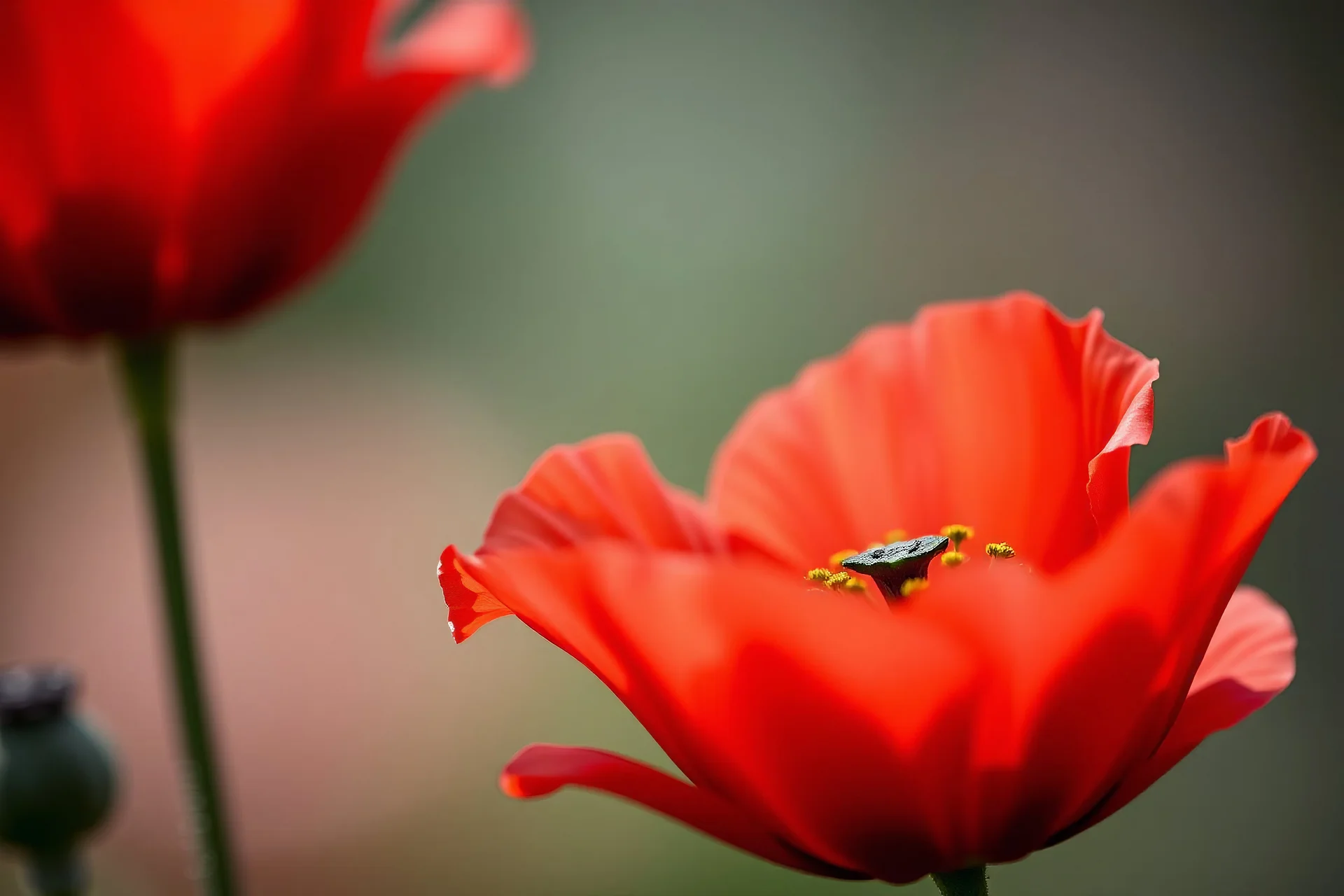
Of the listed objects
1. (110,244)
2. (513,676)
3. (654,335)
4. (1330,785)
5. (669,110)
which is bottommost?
(1330,785)

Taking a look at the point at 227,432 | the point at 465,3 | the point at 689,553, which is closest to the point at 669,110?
the point at 227,432

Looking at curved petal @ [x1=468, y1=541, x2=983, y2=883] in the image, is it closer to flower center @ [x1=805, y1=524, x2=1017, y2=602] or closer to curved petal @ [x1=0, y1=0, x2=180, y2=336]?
flower center @ [x1=805, y1=524, x2=1017, y2=602]

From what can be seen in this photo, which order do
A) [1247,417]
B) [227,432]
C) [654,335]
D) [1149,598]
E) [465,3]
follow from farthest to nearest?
1. [227,432]
2. [654,335]
3. [1247,417]
4. [465,3]
5. [1149,598]

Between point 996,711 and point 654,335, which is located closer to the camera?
point 996,711

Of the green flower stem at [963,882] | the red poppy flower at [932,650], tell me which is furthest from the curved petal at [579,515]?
the green flower stem at [963,882]

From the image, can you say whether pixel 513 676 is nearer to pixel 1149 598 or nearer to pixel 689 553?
pixel 689 553
